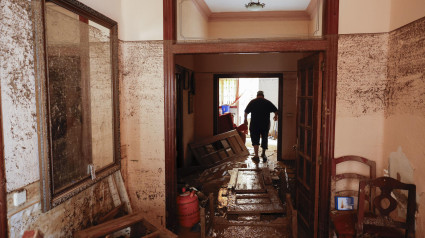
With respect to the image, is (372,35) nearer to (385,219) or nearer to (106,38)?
(385,219)

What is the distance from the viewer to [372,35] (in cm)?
298

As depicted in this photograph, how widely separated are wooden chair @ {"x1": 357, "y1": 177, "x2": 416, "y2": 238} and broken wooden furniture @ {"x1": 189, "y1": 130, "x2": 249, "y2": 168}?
14.1ft

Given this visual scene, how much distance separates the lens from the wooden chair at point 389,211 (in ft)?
8.11

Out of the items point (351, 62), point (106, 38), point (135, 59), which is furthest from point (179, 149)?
point (351, 62)

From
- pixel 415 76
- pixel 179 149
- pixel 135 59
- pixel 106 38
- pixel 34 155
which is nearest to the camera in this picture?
pixel 34 155

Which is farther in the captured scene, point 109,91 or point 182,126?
point 182,126

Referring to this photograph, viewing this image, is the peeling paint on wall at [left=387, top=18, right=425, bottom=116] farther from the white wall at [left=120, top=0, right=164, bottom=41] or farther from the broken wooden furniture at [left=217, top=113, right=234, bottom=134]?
the broken wooden furniture at [left=217, top=113, right=234, bottom=134]

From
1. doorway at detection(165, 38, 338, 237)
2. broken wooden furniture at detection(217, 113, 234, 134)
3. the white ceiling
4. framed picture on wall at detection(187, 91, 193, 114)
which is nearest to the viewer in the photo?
doorway at detection(165, 38, 338, 237)

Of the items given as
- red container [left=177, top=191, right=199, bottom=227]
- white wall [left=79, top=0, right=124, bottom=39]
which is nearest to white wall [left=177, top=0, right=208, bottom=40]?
white wall [left=79, top=0, right=124, bottom=39]

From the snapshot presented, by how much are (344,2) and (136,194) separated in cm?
313

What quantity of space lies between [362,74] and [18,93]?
120 inches

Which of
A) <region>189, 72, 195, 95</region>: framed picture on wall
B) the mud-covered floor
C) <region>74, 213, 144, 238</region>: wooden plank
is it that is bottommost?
the mud-covered floor

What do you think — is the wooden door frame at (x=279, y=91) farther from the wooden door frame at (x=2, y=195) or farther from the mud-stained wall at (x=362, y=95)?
the wooden door frame at (x=2, y=195)

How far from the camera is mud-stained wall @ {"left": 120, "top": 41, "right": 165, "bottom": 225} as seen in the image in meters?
3.32
